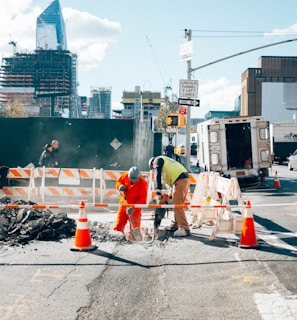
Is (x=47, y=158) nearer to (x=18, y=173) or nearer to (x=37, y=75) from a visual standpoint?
(x=18, y=173)

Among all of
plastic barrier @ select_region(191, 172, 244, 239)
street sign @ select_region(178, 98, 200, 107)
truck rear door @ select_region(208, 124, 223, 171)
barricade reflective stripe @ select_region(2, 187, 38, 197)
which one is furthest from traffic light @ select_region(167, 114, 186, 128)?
plastic barrier @ select_region(191, 172, 244, 239)

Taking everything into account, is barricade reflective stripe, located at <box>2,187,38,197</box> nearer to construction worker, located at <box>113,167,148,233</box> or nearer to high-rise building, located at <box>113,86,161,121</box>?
construction worker, located at <box>113,167,148,233</box>

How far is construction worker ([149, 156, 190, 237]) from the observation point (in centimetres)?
1013

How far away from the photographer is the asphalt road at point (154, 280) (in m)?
5.77

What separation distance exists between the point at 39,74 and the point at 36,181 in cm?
16939

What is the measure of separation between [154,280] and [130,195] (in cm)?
346

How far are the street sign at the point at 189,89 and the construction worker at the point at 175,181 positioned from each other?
414 inches

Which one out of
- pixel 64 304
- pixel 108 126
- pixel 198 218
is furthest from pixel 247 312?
pixel 108 126

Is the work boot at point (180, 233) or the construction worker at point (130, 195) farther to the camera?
the work boot at point (180, 233)

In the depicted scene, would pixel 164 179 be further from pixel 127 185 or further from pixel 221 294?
pixel 221 294

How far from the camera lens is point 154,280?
7.00m

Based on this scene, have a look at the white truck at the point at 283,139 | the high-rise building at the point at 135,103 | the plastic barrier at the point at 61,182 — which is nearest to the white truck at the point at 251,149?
the plastic barrier at the point at 61,182

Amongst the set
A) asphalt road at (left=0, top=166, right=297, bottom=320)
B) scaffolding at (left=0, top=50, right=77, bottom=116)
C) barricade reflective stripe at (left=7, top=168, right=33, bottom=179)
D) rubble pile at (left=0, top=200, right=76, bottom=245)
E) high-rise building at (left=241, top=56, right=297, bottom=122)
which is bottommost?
asphalt road at (left=0, top=166, right=297, bottom=320)

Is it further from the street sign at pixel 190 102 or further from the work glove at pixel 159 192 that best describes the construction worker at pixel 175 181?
the street sign at pixel 190 102
